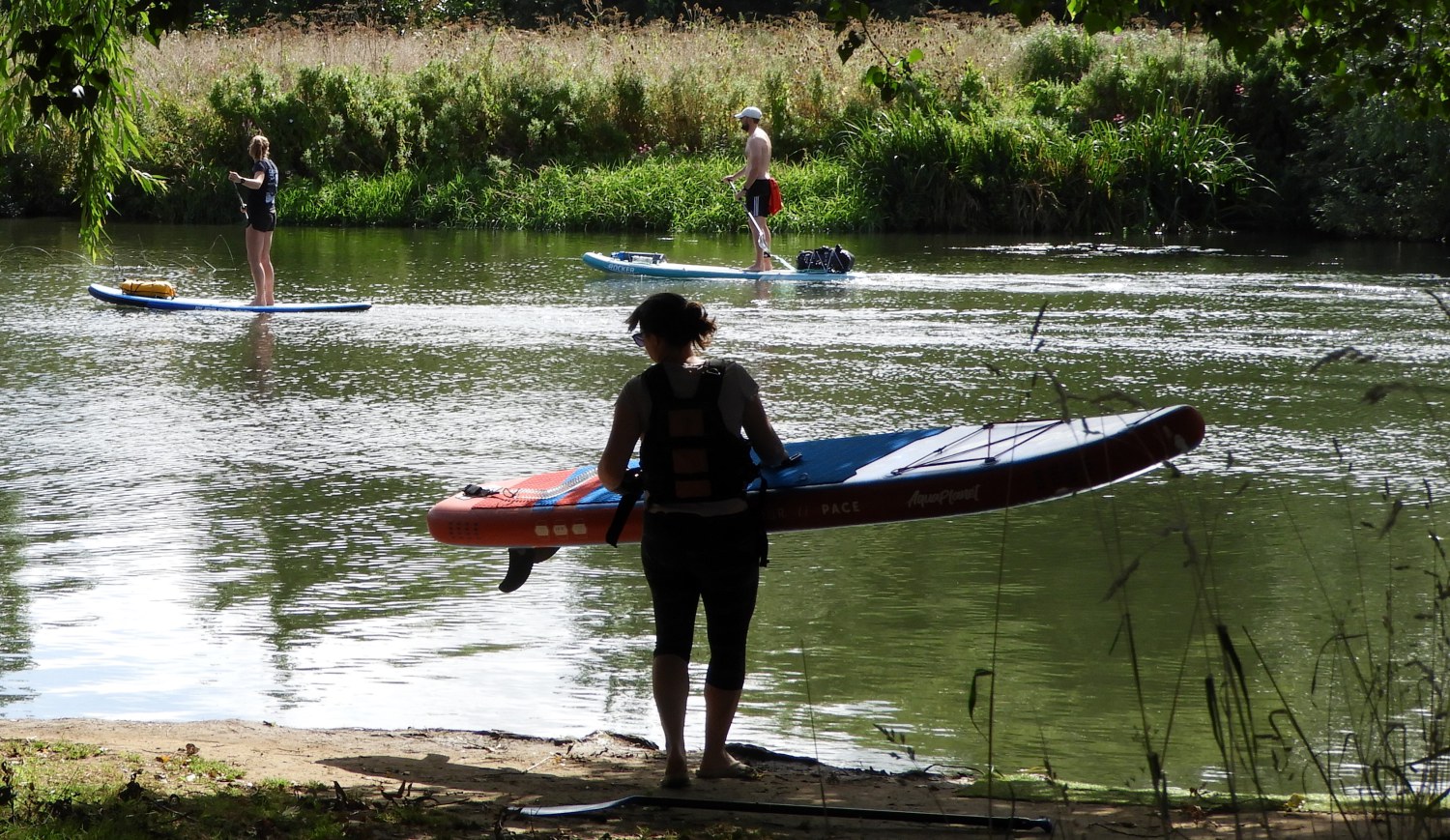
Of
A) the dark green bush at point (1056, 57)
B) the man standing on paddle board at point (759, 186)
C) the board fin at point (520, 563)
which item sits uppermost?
the dark green bush at point (1056, 57)

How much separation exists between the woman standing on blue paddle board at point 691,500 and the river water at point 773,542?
651 millimetres

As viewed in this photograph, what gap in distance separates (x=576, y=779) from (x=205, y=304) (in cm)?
1208

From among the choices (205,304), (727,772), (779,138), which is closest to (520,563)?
(727,772)

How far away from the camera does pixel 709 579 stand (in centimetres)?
468

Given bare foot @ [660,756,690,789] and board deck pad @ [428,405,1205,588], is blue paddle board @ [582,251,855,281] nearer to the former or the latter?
board deck pad @ [428,405,1205,588]

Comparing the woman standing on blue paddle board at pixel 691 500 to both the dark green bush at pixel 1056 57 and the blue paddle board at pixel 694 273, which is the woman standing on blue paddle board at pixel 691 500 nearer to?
the blue paddle board at pixel 694 273

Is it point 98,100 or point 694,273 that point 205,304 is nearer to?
point 694,273

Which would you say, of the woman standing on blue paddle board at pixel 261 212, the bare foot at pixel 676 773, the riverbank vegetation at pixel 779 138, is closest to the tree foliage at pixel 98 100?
the bare foot at pixel 676 773

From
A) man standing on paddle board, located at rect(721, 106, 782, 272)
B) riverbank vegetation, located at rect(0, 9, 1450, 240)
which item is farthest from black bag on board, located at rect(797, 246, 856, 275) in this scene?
riverbank vegetation, located at rect(0, 9, 1450, 240)

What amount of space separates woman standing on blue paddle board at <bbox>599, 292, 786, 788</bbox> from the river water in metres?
0.65

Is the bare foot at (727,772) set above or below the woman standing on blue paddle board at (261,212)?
below

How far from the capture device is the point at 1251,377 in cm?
1195

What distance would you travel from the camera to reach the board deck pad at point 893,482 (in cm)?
505

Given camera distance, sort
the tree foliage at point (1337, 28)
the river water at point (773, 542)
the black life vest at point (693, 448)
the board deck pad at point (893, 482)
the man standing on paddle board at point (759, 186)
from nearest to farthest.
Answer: the black life vest at point (693, 448), the board deck pad at point (893, 482), the river water at point (773, 542), the tree foliage at point (1337, 28), the man standing on paddle board at point (759, 186)
